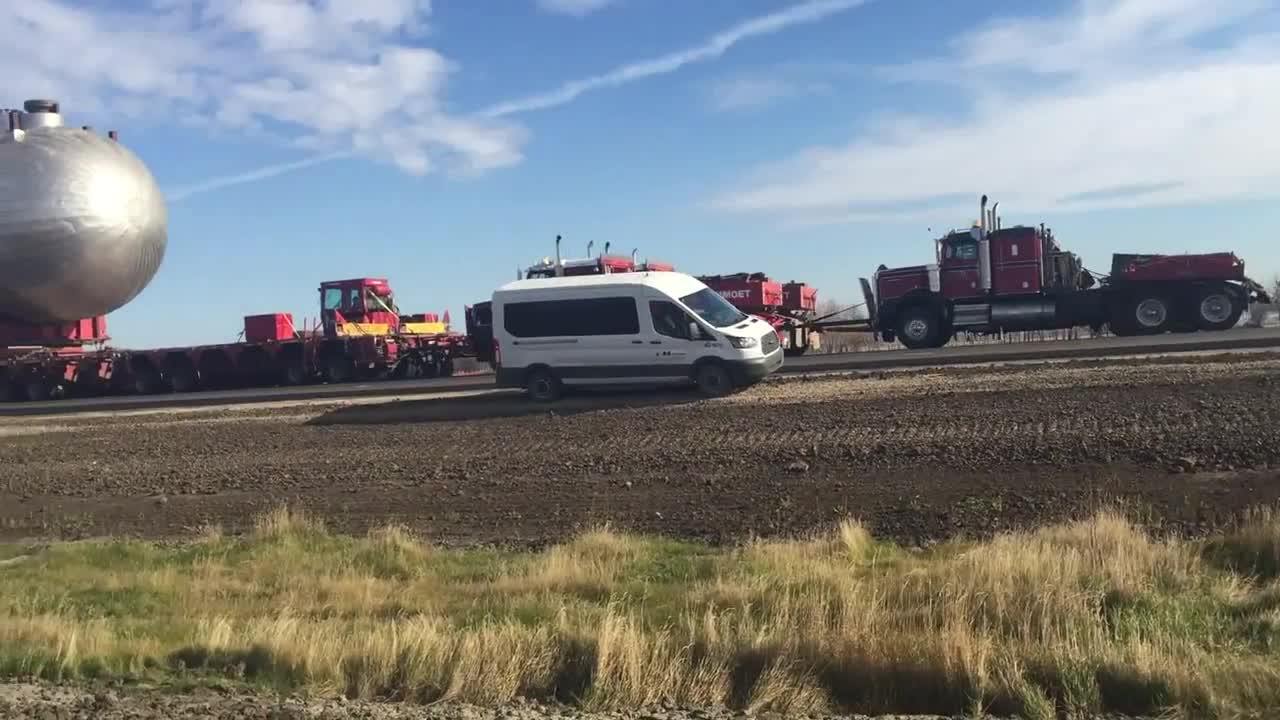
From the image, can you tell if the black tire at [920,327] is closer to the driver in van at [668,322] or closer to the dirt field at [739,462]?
the dirt field at [739,462]

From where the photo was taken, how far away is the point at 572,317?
19375 mm

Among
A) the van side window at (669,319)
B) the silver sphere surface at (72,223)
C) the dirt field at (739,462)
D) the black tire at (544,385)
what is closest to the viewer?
the dirt field at (739,462)

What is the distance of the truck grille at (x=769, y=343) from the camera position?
18822mm

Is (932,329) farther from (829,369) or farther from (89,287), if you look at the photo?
(89,287)

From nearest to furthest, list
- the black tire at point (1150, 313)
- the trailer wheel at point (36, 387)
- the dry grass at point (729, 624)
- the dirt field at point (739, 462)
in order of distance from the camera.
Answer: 1. the dry grass at point (729, 624)
2. the dirt field at point (739, 462)
3. the black tire at point (1150, 313)
4. the trailer wheel at point (36, 387)

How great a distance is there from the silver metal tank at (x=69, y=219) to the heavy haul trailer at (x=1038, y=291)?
20.5 metres

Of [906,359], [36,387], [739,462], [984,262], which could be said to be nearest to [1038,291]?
[984,262]

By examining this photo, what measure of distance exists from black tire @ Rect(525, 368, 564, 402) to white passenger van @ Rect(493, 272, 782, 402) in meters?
0.02

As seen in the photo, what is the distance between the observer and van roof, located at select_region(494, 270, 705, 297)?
18.9m

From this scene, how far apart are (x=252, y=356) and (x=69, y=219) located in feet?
20.3

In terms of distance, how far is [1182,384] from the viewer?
1516cm

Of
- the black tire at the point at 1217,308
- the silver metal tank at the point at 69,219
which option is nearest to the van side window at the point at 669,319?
the black tire at the point at 1217,308

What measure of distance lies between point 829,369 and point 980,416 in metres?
7.25

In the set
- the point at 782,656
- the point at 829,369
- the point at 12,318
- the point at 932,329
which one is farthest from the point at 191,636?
the point at 12,318
